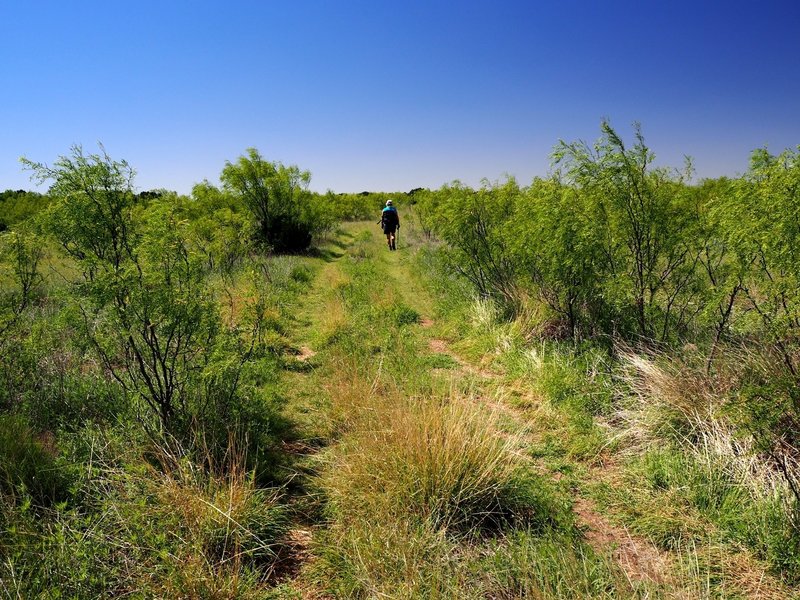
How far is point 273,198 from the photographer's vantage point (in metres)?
17.1

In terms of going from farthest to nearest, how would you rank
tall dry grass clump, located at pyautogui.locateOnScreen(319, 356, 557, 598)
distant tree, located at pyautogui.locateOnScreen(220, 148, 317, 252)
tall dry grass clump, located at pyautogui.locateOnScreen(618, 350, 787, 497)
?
1. distant tree, located at pyautogui.locateOnScreen(220, 148, 317, 252)
2. tall dry grass clump, located at pyautogui.locateOnScreen(618, 350, 787, 497)
3. tall dry grass clump, located at pyautogui.locateOnScreen(319, 356, 557, 598)

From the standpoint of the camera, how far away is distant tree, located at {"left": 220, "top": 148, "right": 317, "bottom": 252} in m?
16.3

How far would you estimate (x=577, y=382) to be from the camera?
5008mm

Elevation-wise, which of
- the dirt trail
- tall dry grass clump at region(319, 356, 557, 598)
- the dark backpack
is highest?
the dark backpack

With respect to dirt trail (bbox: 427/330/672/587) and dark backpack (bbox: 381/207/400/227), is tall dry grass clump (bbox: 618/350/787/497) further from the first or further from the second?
dark backpack (bbox: 381/207/400/227)

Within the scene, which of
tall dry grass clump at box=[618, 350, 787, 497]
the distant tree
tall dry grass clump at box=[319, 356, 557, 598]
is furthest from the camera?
the distant tree

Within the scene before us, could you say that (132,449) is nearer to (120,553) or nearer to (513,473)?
(120,553)

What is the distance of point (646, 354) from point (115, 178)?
5599mm

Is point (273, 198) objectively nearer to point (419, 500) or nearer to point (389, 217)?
point (389, 217)

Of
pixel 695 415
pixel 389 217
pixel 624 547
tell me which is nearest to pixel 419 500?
pixel 624 547

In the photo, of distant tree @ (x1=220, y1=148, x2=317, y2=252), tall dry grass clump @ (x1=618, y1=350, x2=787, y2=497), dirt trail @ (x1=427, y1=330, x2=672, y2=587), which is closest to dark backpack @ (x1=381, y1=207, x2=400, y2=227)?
distant tree @ (x1=220, y1=148, x2=317, y2=252)

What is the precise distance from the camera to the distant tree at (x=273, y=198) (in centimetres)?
1633

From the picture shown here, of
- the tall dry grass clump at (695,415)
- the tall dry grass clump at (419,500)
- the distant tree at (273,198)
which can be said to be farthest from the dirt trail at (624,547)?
the distant tree at (273,198)

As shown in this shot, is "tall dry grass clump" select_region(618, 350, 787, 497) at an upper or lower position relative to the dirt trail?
upper
